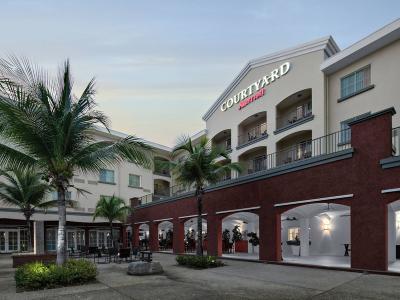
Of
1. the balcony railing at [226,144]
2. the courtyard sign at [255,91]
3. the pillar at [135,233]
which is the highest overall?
the courtyard sign at [255,91]

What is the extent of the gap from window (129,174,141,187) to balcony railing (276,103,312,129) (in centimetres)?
2333

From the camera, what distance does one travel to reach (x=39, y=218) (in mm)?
37844

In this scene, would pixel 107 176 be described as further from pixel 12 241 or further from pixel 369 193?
pixel 369 193

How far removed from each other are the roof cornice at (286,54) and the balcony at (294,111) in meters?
2.70

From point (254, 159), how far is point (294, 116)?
18.8ft

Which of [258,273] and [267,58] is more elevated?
[267,58]

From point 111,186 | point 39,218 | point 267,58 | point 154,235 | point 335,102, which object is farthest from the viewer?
point 111,186

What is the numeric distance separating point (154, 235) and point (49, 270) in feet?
69.7

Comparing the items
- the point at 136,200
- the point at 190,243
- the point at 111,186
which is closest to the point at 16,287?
the point at 190,243

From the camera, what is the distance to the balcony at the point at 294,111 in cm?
2629

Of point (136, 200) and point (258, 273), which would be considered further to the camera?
point (136, 200)

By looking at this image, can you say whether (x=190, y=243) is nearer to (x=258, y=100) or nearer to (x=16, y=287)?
(x=258, y=100)

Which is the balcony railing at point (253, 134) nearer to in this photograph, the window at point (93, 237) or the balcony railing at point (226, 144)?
the balcony railing at point (226, 144)

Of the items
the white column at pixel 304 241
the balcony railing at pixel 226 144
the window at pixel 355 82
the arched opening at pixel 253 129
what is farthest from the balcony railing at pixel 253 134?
the white column at pixel 304 241
